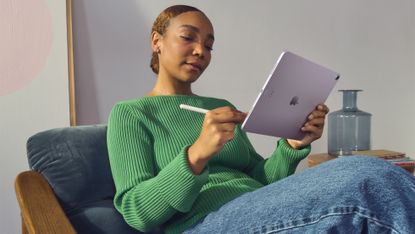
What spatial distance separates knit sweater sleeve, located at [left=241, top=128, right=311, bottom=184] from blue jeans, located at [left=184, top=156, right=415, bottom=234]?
33 centimetres

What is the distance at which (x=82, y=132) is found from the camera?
102cm

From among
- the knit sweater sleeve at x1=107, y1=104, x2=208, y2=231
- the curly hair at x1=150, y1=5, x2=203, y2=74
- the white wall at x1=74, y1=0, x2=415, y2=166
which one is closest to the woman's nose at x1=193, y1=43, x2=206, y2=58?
the curly hair at x1=150, y1=5, x2=203, y2=74

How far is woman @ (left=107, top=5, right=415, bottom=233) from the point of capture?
61cm

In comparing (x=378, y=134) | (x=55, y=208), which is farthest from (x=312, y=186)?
(x=378, y=134)

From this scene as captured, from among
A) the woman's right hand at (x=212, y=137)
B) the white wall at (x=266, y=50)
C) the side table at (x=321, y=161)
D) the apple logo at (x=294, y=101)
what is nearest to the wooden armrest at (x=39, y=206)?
the woman's right hand at (x=212, y=137)

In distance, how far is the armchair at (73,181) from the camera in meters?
0.86

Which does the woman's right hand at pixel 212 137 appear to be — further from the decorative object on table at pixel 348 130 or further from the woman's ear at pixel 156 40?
the decorative object on table at pixel 348 130

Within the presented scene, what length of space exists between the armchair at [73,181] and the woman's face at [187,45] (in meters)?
0.26

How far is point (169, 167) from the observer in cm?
76

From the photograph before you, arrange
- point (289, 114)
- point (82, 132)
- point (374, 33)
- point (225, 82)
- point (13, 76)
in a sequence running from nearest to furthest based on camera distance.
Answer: point (289, 114)
point (82, 132)
point (13, 76)
point (225, 82)
point (374, 33)

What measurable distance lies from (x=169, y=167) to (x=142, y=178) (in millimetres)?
86

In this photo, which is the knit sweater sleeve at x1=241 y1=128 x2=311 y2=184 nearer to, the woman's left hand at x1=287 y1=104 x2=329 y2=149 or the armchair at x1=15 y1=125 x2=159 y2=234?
the woman's left hand at x1=287 y1=104 x2=329 y2=149

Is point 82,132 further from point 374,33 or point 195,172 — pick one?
point 374,33

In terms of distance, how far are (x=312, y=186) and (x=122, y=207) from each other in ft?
1.23
